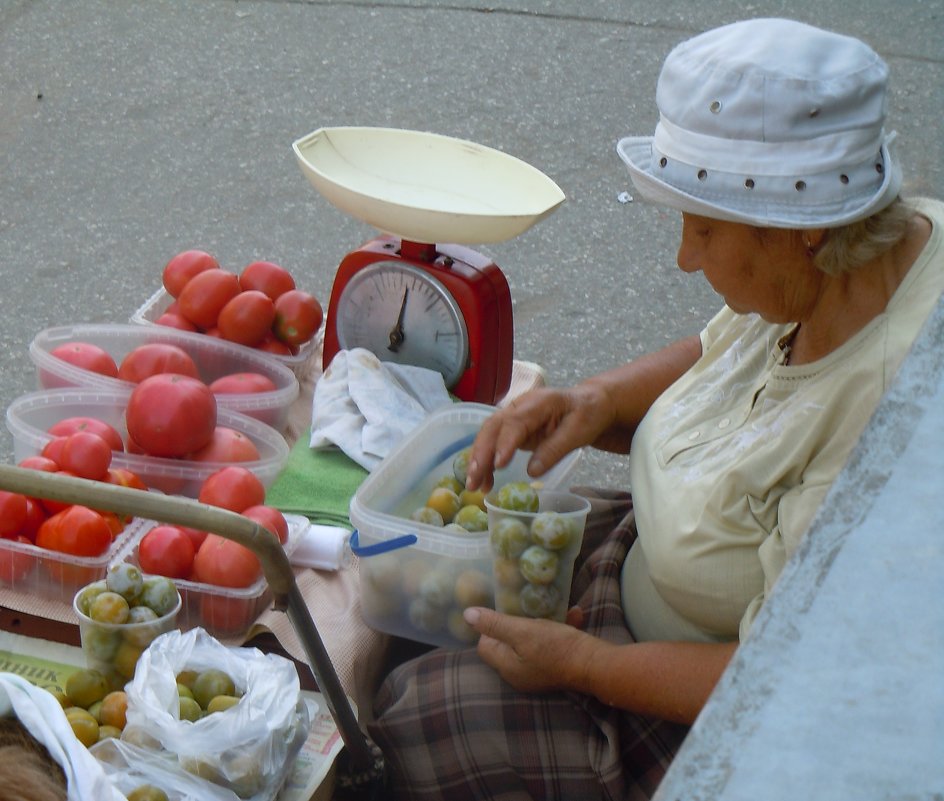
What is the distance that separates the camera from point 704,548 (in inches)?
61.0

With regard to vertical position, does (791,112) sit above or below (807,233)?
above

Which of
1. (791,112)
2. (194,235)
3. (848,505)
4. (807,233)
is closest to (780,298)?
(807,233)

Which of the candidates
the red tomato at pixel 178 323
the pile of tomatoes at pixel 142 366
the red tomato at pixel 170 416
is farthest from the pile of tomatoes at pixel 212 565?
the red tomato at pixel 178 323

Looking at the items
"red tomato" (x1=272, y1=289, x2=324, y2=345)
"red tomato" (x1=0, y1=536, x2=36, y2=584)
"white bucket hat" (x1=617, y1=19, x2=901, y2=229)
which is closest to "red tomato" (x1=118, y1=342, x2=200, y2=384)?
"red tomato" (x1=272, y1=289, x2=324, y2=345)

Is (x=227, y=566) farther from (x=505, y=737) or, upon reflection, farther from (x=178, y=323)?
(x=178, y=323)

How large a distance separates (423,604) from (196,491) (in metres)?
0.48

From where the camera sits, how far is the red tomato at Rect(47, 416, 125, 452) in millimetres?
1990

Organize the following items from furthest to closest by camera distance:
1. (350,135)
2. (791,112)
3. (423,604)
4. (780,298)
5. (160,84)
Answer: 1. (160,84)
2. (350,135)
3. (423,604)
4. (780,298)
5. (791,112)

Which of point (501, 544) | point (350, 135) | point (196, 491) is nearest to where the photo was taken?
point (501, 544)

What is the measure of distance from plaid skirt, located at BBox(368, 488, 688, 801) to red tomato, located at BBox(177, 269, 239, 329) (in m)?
0.89

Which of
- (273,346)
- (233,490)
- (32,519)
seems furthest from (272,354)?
(32,519)

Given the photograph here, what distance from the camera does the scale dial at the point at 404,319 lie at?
6.92ft

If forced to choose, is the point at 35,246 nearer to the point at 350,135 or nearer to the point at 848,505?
the point at 350,135

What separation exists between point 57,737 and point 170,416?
86 centimetres
